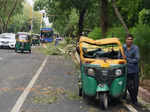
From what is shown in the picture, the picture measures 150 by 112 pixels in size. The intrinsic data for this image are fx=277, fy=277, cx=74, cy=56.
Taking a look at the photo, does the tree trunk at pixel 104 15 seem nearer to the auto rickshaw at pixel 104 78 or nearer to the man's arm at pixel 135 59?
the man's arm at pixel 135 59

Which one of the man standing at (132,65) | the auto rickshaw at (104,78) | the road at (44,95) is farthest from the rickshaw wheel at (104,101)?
the man standing at (132,65)

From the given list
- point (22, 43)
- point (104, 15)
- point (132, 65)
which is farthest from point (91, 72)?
point (22, 43)

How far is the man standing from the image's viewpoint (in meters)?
7.18

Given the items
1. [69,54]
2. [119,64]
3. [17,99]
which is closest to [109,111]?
[119,64]

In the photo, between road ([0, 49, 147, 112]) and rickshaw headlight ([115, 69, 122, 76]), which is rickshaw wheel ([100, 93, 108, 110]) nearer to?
road ([0, 49, 147, 112])

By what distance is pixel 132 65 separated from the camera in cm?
726

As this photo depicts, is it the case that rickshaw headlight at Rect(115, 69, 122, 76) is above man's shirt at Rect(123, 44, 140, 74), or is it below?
below

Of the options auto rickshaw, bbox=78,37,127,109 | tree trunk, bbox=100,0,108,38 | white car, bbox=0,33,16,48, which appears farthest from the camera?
white car, bbox=0,33,16,48

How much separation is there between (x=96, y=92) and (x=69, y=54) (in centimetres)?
1728

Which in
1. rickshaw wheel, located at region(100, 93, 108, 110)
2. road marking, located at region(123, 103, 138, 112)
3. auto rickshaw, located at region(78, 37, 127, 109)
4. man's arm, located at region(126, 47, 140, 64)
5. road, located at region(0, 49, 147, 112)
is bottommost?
road marking, located at region(123, 103, 138, 112)

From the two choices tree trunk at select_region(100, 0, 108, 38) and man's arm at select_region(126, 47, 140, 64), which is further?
tree trunk at select_region(100, 0, 108, 38)

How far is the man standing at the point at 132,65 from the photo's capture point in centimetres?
718

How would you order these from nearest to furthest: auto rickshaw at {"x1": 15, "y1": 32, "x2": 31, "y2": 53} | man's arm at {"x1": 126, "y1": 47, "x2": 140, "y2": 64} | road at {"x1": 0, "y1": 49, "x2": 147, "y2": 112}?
1. road at {"x1": 0, "y1": 49, "x2": 147, "y2": 112}
2. man's arm at {"x1": 126, "y1": 47, "x2": 140, "y2": 64}
3. auto rickshaw at {"x1": 15, "y1": 32, "x2": 31, "y2": 53}

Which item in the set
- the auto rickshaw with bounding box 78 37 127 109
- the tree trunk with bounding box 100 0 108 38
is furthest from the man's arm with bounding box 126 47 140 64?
the tree trunk with bounding box 100 0 108 38
